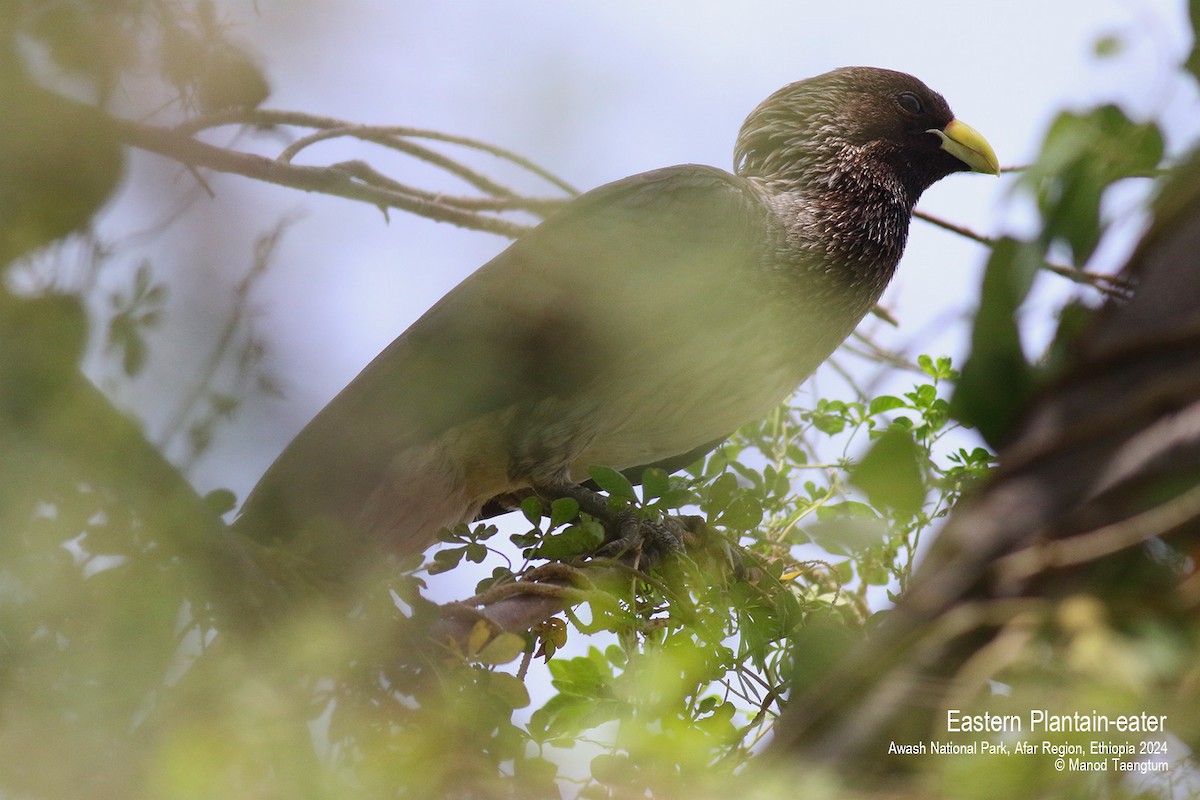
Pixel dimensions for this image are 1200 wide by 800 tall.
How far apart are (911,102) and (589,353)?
1589mm

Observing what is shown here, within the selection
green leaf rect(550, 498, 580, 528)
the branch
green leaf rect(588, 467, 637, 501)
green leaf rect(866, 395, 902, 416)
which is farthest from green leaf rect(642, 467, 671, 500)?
the branch

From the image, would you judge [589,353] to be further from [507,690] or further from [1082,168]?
[1082,168]

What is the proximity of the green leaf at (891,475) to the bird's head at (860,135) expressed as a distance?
2.37 meters

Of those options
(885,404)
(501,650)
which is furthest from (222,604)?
(885,404)

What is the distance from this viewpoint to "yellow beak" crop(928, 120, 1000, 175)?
10.3 ft

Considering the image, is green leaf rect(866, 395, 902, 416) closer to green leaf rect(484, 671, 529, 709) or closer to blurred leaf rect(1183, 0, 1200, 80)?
green leaf rect(484, 671, 529, 709)

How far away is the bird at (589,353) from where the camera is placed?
7.89 ft

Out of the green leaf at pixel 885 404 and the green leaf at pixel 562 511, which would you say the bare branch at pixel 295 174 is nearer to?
the green leaf at pixel 562 511

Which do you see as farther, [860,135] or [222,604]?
[860,135]

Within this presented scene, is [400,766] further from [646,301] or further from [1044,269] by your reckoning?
[646,301]

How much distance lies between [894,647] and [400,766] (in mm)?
436

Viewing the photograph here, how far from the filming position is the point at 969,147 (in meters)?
3.16

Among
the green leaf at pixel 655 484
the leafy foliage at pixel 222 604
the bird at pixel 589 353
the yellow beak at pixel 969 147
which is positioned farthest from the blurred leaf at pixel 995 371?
the yellow beak at pixel 969 147

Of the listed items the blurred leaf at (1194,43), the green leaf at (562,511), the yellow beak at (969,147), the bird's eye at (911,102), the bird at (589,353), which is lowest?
the blurred leaf at (1194,43)
